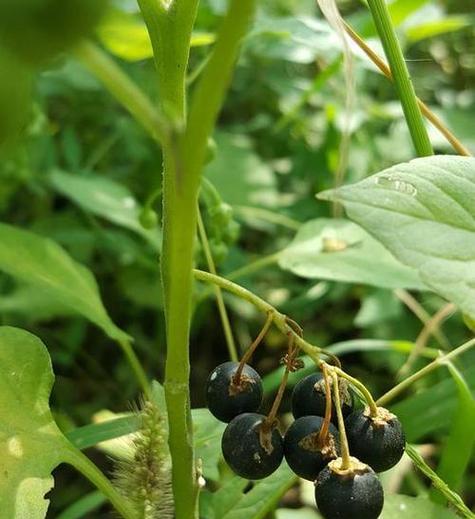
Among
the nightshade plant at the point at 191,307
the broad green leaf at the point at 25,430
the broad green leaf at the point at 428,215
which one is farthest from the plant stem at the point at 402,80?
the broad green leaf at the point at 25,430

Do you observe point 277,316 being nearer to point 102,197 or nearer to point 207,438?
point 207,438

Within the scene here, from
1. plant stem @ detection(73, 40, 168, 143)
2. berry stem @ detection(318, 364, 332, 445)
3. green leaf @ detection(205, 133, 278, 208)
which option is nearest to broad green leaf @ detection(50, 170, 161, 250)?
green leaf @ detection(205, 133, 278, 208)

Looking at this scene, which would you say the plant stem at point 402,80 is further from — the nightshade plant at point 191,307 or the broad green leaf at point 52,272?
the broad green leaf at point 52,272

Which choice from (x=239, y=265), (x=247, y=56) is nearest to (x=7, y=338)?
(x=239, y=265)

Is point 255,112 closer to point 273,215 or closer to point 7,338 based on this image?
point 273,215

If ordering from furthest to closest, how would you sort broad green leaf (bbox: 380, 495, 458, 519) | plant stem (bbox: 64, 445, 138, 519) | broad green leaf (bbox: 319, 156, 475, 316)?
broad green leaf (bbox: 380, 495, 458, 519) < plant stem (bbox: 64, 445, 138, 519) < broad green leaf (bbox: 319, 156, 475, 316)

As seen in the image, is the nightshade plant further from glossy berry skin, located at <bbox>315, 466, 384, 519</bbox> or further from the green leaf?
the green leaf

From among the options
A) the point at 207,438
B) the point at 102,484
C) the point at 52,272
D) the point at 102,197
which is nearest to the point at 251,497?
the point at 207,438
